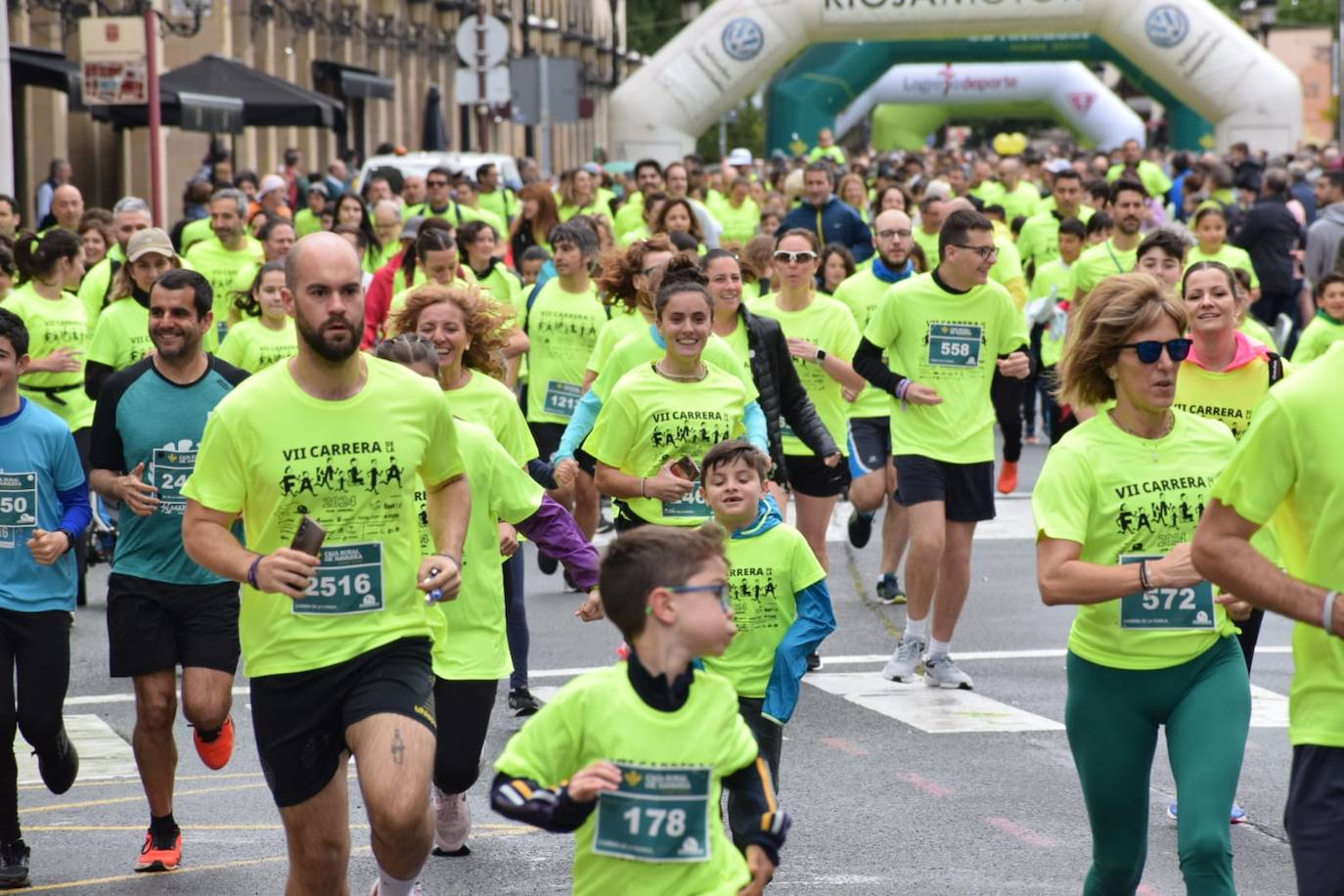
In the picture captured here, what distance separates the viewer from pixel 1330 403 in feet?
14.7

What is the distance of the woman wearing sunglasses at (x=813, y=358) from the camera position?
1112 centimetres

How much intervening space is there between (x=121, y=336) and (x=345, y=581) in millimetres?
5570

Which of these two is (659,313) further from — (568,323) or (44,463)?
(568,323)

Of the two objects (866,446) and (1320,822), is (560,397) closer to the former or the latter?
(866,446)

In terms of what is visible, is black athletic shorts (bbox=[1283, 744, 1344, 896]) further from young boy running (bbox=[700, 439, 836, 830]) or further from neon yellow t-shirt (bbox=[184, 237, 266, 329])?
neon yellow t-shirt (bbox=[184, 237, 266, 329])

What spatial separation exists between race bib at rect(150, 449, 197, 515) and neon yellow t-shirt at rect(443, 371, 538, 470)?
0.96 metres

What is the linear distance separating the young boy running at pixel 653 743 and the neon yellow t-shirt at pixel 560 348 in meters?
8.42

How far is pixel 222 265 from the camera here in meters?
15.0

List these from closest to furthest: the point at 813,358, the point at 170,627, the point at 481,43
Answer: the point at 170,627 → the point at 813,358 → the point at 481,43

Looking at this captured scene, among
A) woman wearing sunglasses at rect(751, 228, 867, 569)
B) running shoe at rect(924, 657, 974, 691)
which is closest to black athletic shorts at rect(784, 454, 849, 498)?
woman wearing sunglasses at rect(751, 228, 867, 569)

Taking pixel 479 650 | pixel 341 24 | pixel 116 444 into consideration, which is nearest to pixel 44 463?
pixel 116 444

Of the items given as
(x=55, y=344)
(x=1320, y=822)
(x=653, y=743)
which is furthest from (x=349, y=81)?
(x=1320, y=822)

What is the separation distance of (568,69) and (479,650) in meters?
20.3

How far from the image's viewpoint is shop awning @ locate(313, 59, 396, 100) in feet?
132
